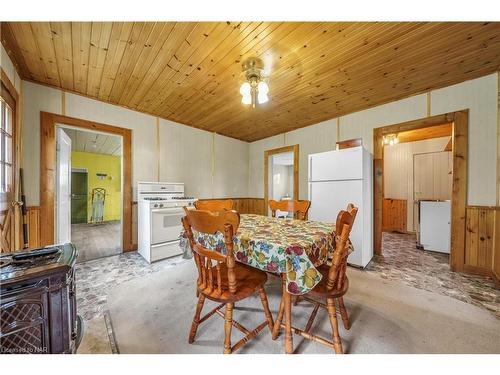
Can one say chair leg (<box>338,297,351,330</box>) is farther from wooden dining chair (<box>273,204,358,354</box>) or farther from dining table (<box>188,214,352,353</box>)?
dining table (<box>188,214,352,353</box>)

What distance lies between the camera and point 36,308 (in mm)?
888

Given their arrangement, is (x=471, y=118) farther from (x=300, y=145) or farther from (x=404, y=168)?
(x=404, y=168)

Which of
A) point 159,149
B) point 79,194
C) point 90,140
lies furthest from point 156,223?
point 79,194

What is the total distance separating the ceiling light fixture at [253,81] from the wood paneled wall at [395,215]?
4.80 m

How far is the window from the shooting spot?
1.81 metres

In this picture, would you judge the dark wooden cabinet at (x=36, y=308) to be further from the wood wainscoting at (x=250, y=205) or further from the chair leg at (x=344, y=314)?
the wood wainscoting at (x=250, y=205)

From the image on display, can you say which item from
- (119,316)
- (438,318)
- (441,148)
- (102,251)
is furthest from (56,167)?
(441,148)

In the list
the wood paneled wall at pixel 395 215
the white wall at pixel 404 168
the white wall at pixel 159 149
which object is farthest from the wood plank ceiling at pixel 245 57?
the wood paneled wall at pixel 395 215

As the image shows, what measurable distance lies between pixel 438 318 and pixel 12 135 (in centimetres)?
433

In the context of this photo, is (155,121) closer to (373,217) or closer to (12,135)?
(12,135)

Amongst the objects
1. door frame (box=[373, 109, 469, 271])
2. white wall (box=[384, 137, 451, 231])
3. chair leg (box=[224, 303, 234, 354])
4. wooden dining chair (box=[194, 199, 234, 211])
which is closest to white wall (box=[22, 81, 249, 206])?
wooden dining chair (box=[194, 199, 234, 211])

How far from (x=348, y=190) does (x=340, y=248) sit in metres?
1.73

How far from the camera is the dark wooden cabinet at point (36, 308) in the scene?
83cm

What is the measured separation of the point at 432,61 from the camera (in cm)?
196
